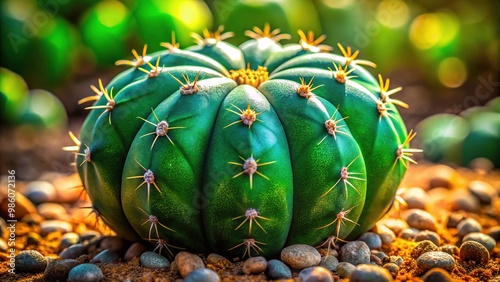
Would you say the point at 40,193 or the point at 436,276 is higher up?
the point at 436,276

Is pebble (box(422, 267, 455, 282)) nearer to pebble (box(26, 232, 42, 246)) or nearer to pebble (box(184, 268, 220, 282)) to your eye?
pebble (box(184, 268, 220, 282))

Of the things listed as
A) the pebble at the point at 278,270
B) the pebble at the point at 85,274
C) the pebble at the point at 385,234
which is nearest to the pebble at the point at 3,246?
the pebble at the point at 85,274

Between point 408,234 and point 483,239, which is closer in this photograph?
point 483,239

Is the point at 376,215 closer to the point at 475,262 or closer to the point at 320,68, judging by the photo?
the point at 475,262

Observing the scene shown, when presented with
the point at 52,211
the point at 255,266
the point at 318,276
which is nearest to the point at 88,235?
the point at 52,211

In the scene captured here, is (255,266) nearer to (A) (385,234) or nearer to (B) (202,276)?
(B) (202,276)

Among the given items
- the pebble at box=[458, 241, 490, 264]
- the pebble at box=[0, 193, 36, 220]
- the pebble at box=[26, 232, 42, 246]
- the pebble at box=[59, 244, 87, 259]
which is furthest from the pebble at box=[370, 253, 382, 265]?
the pebble at box=[0, 193, 36, 220]

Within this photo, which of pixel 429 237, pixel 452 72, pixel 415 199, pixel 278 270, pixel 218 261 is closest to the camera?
pixel 278 270
